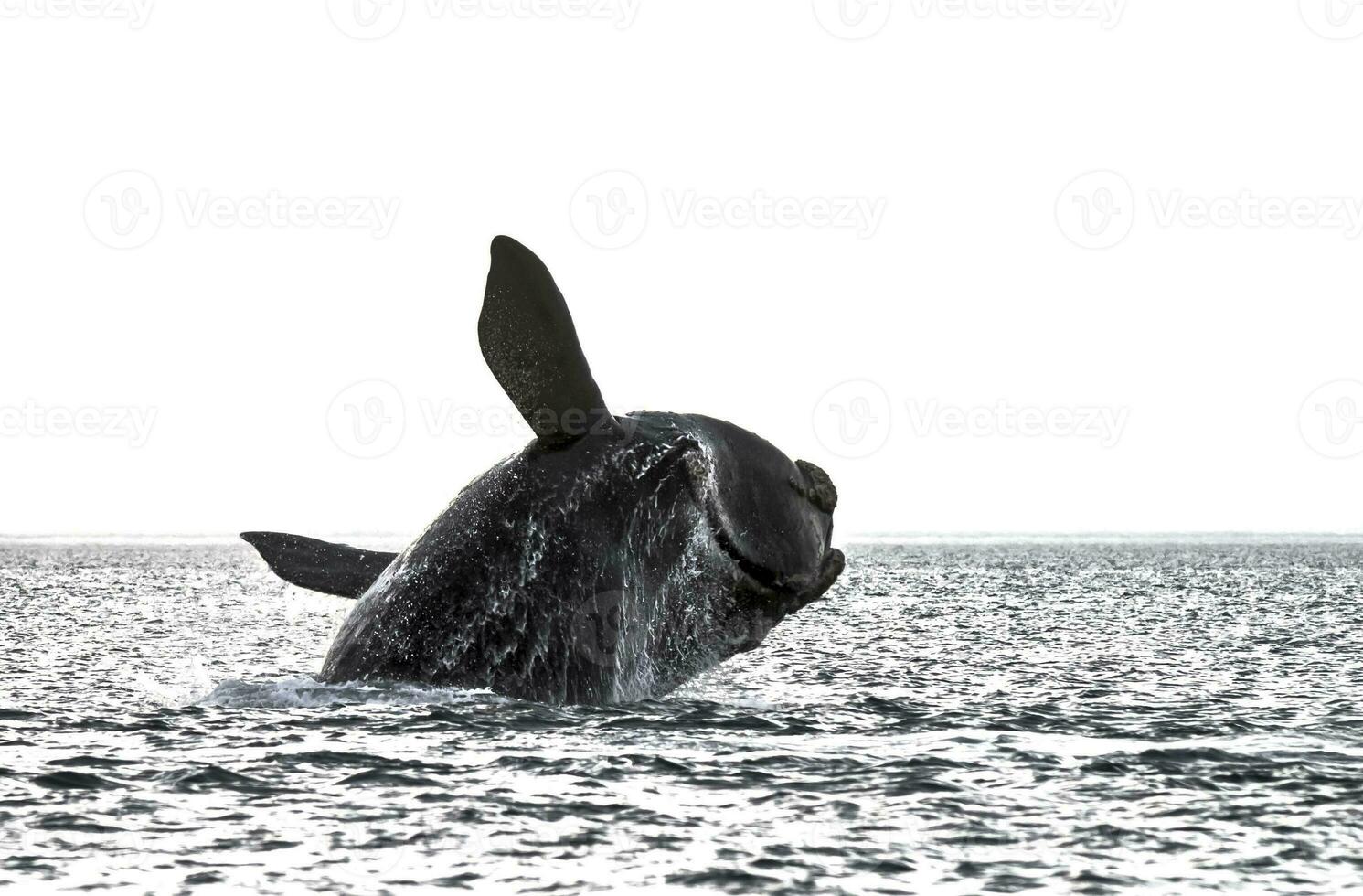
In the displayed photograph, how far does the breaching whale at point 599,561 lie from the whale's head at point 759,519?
0.04ft

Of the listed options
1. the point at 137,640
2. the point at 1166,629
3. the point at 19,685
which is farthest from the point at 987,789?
the point at 1166,629

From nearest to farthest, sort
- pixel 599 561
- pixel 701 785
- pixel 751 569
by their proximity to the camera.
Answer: pixel 701 785, pixel 599 561, pixel 751 569

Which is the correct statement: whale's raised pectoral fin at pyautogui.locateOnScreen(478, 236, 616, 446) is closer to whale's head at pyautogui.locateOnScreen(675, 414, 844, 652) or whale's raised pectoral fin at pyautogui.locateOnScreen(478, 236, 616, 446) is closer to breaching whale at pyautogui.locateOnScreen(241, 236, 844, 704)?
breaching whale at pyautogui.locateOnScreen(241, 236, 844, 704)

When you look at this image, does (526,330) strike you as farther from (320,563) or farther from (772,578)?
(320,563)

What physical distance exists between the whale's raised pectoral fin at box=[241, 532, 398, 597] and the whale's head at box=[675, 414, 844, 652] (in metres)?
3.02

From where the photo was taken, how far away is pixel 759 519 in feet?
38.6

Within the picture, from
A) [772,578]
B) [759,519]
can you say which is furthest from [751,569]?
[759,519]

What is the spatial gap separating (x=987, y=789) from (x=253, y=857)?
552cm

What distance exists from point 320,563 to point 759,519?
13.3 feet

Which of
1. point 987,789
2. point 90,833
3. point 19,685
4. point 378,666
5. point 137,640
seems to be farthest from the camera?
point 137,640

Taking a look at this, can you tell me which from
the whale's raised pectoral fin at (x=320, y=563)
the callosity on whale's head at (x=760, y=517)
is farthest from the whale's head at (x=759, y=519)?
the whale's raised pectoral fin at (x=320, y=563)

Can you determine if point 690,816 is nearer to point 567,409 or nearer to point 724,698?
point 567,409

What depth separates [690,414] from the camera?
12047mm

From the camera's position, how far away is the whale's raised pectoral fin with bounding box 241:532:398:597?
12.6 meters
